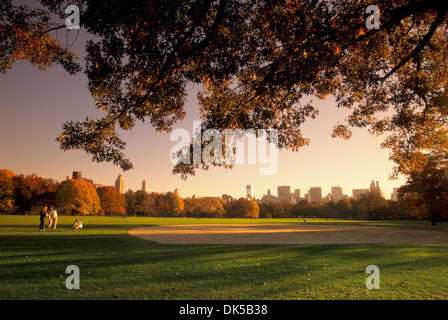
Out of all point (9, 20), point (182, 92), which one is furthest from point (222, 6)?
point (9, 20)

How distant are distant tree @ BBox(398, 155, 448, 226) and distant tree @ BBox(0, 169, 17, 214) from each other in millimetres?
91040

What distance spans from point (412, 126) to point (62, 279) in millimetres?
15581

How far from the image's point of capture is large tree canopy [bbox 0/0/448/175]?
666 cm

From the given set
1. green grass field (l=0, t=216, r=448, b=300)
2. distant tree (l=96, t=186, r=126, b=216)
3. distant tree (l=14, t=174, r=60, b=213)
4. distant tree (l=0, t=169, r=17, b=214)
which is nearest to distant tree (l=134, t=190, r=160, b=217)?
distant tree (l=96, t=186, r=126, b=216)

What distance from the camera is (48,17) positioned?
8.45 meters

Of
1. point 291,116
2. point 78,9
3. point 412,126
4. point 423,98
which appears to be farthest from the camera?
point 412,126

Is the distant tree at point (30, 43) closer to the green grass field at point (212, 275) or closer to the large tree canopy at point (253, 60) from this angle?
the large tree canopy at point (253, 60)

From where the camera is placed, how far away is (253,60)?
842cm

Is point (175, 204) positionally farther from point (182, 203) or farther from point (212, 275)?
point (212, 275)

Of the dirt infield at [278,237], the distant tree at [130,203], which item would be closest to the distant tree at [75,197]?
the distant tree at [130,203]

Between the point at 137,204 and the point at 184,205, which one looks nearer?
the point at 137,204

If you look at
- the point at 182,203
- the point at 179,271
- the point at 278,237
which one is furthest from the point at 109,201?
the point at 179,271

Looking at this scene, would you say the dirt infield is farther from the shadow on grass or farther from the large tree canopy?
the large tree canopy

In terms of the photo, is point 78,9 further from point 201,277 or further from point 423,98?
point 423,98
